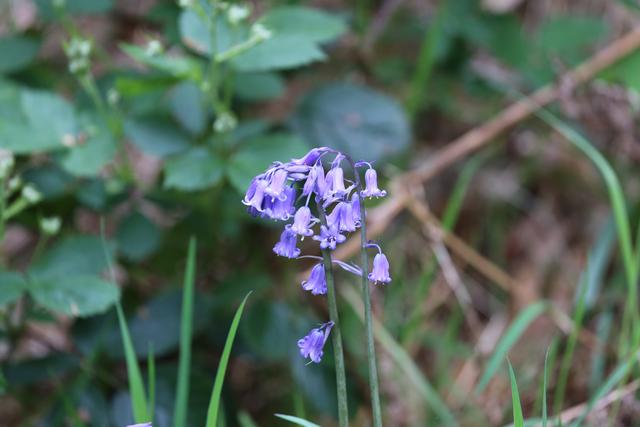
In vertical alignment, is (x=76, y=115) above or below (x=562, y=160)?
above

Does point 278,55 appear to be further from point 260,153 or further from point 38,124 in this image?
point 38,124

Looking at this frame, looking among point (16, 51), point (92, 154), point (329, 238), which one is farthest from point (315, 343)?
point (16, 51)

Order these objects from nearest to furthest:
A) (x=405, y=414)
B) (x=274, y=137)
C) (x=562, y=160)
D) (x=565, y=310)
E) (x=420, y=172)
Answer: (x=274, y=137)
(x=405, y=414)
(x=420, y=172)
(x=565, y=310)
(x=562, y=160)

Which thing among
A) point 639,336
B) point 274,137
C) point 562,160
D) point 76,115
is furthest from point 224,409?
point 562,160

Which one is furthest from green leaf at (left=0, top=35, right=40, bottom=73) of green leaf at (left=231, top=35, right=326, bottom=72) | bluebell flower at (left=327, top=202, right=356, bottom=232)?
bluebell flower at (left=327, top=202, right=356, bottom=232)

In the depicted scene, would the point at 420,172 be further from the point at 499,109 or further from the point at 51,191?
the point at 51,191

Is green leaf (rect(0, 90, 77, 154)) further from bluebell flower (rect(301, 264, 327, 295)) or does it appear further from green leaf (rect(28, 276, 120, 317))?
bluebell flower (rect(301, 264, 327, 295))
